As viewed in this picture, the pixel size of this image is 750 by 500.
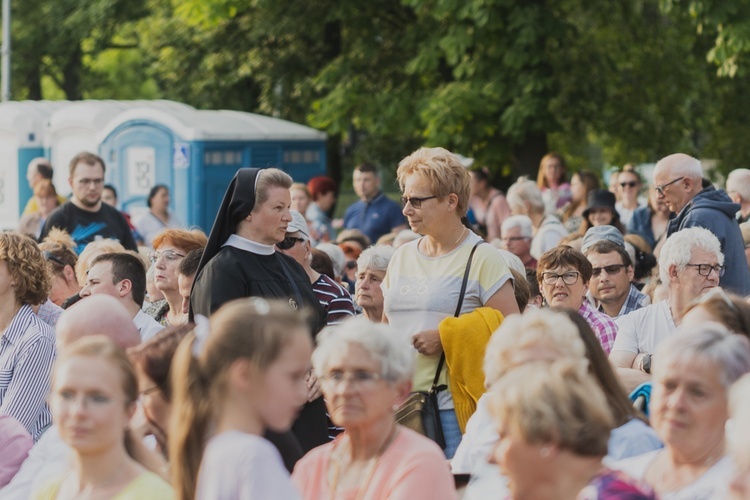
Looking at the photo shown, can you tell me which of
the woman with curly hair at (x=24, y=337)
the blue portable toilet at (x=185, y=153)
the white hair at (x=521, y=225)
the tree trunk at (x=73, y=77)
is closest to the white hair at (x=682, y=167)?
the white hair at (x=521, y=225)

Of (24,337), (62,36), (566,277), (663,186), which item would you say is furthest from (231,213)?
(62,36)

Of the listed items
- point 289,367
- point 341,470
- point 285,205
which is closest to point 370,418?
point 341,470

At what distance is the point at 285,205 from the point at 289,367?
8.57ft

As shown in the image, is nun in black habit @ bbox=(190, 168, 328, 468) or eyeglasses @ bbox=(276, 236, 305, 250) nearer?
nun in black habit @ bbox=(190, 168, 328, 468)

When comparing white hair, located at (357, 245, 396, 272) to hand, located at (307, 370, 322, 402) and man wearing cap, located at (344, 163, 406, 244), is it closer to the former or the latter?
hand, located at (307, 370, 322, 402)

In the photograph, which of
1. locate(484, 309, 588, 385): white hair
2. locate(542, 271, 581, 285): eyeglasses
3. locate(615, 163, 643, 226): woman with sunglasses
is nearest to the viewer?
locate(484, 309, 588, 385): white hair

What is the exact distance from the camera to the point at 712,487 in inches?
155

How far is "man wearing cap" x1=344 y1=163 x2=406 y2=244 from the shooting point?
1404cm

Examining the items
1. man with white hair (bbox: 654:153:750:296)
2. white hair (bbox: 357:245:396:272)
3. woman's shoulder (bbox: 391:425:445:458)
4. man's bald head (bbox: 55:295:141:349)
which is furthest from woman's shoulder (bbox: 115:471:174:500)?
man with white hair (bbox: 654:153:750:296)

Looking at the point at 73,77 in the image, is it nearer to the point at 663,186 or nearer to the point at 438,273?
the point at 663,186

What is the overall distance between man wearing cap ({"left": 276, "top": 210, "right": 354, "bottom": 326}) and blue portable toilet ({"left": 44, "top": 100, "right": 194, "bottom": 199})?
36.4ft

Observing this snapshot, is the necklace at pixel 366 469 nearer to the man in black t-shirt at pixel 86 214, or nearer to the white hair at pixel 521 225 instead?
the white hair at pixel 521 225

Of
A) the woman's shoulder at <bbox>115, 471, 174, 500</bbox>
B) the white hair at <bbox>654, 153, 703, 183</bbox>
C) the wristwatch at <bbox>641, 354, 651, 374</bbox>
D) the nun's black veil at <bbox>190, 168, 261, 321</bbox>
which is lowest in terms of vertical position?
the woman's shoulder at <bbox>115, 471, 174, 500</bbox>

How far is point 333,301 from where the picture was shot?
702cm
